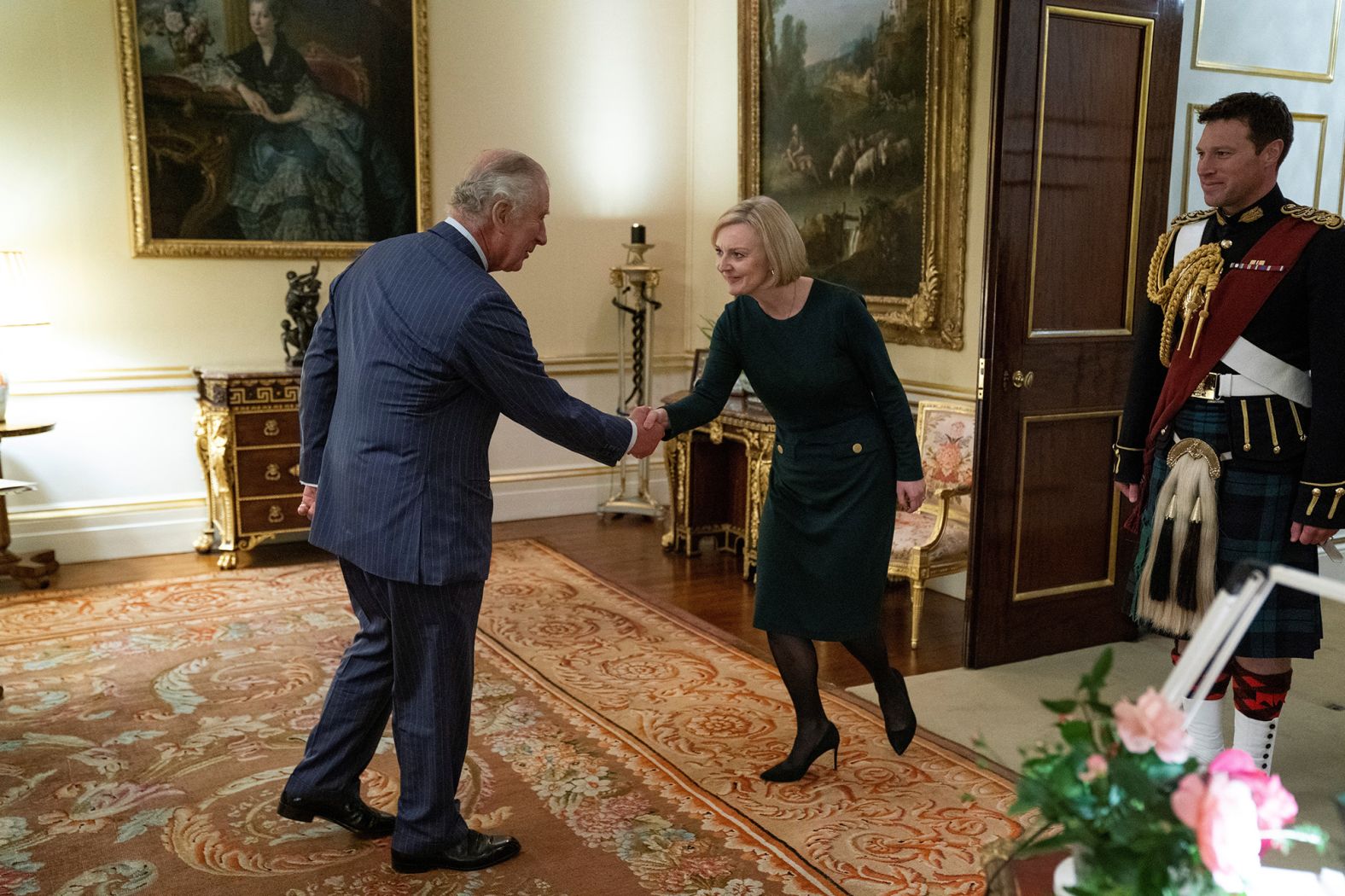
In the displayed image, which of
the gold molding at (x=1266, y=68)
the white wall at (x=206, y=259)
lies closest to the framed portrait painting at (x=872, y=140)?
the white wall at (x=206, y=259)

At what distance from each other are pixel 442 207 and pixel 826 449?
165 inches

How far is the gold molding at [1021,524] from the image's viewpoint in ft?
14.4

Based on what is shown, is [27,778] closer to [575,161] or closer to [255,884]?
[255,884]

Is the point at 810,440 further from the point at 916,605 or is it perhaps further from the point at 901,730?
the point at 916,605

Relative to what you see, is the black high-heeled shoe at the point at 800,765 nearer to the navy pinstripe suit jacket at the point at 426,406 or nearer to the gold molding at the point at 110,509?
the navy pinstripe suit jacket at the point at 426,406

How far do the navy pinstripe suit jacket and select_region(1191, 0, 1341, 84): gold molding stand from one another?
3739mm

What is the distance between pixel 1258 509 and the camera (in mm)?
3018

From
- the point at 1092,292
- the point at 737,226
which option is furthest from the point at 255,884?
the point at 1092,292

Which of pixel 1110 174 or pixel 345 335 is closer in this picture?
pixel 345 335

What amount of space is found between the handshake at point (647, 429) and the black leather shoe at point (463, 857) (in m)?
1.05

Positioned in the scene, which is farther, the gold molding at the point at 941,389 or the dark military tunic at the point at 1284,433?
the gold molding at the point at 941,389

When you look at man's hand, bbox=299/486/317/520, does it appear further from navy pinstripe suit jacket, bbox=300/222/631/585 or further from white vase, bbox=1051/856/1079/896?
white vase, bbox=1051/856/1079/896

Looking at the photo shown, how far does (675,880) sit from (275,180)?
4779mm

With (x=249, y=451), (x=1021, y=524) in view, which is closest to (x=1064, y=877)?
(x=1021, y=524)
